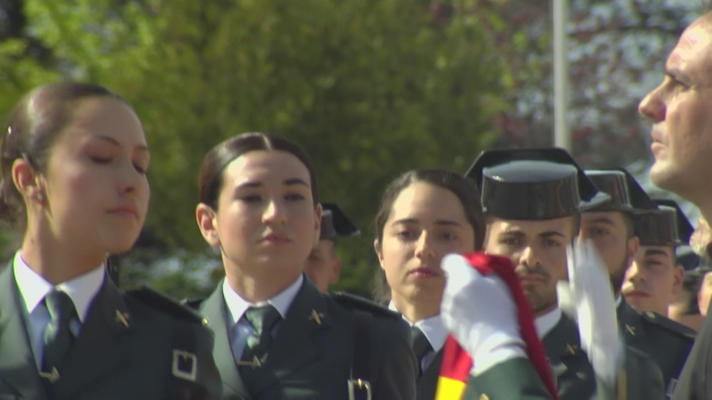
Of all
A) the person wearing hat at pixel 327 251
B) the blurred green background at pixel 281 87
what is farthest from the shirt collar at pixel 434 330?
the blurred green background at pixel 281 87

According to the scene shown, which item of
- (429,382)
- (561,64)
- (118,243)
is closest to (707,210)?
(118,243)

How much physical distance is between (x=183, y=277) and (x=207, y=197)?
405 inches

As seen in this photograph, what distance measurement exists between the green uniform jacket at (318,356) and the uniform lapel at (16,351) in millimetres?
797

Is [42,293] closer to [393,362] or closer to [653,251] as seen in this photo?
[393,362]

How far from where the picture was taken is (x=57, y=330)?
313 cm

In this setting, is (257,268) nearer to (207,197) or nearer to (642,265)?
(207,197)

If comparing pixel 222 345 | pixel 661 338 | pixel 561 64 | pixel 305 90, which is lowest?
pixel 661 338

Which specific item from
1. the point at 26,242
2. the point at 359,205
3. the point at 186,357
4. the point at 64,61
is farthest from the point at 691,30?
the point at 64,61

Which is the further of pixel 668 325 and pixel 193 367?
pixel 668 325

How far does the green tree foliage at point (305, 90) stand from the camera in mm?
13922

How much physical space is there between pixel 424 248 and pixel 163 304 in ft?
4.36

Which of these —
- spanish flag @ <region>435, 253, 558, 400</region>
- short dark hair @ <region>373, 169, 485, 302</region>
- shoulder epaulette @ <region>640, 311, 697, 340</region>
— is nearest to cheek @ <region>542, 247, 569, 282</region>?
short dark hair @ <region>373, 169, 485, 302</region>

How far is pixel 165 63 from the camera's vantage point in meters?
14.4

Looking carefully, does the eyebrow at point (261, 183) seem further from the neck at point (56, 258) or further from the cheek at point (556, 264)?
the cheek at point (556, 264)
